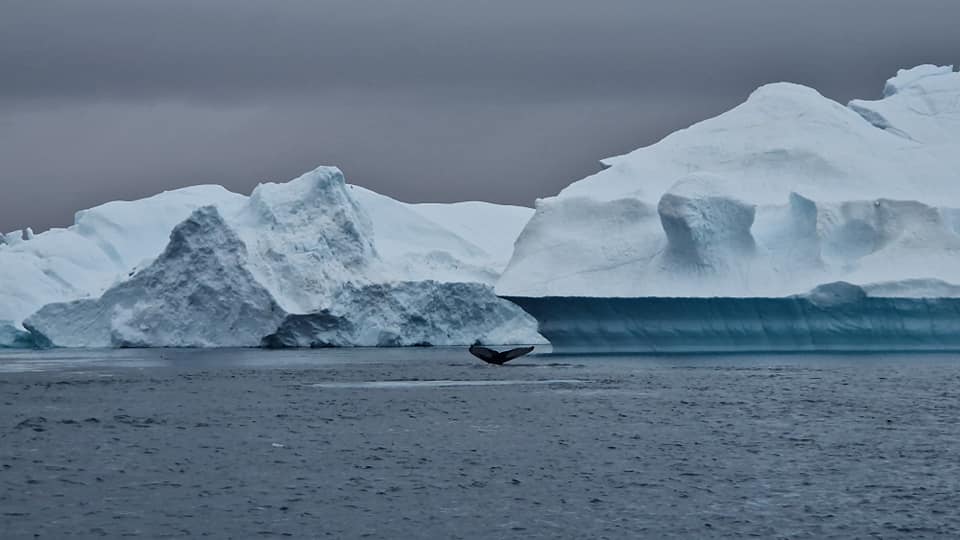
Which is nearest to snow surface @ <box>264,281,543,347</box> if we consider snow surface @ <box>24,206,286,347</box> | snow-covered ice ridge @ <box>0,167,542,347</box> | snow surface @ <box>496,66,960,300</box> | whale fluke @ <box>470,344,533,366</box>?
snow-covered ice ridge @ <box>0,167,542,347</box>

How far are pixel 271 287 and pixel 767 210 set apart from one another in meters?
23.8

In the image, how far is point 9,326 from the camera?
75.2 meters

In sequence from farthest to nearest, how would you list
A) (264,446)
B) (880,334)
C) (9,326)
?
(9,326)
(880,334)
(264,446)

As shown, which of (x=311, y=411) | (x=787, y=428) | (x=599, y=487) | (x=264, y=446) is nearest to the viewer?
(x=599, y=487)

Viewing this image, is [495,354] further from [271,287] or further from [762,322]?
[271,287]

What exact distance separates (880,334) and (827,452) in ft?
77.5

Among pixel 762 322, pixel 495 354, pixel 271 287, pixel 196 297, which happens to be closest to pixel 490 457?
pixel 762 322

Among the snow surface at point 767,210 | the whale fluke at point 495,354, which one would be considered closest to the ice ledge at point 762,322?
the snow surface at point 767,210

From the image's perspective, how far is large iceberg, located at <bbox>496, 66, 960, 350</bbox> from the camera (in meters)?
44.8

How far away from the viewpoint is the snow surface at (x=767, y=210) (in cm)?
4503

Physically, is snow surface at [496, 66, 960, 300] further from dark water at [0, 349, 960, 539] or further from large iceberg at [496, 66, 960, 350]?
dark water at [0, 349, 960, 539]

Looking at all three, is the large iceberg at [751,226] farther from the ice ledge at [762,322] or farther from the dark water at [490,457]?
the dark water at [490,457]

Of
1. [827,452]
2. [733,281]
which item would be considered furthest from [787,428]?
[733,281]

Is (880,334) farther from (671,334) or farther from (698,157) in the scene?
(698,157)
